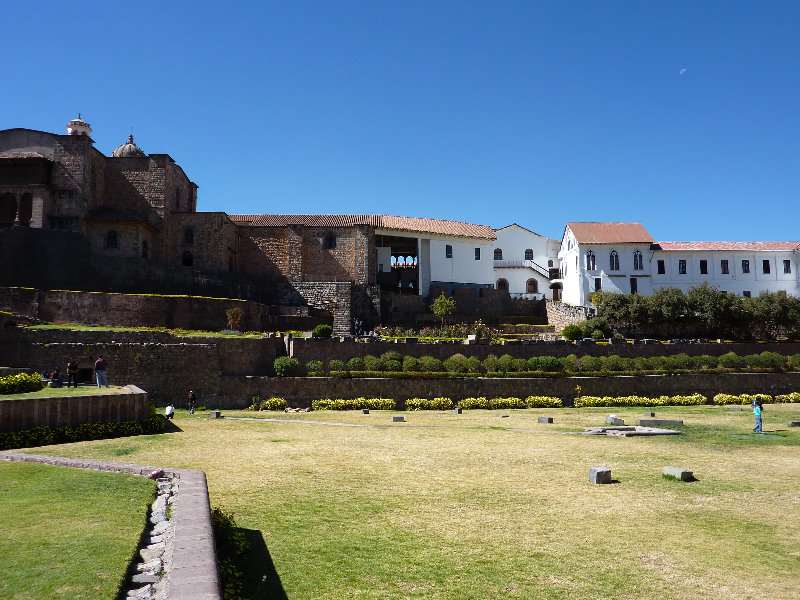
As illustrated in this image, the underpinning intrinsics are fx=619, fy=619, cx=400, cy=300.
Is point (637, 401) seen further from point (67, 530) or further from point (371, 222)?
point (371, 222)

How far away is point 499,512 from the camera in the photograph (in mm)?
9430

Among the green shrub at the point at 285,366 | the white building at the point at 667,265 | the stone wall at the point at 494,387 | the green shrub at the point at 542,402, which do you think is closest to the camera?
the stone wall at the point at 494,387

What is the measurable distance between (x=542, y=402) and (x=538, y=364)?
2.41 m

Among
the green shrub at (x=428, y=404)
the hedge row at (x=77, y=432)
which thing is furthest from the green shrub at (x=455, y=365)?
A: the hedge row at (x=77, y=432)

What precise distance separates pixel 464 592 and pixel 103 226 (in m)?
42.8

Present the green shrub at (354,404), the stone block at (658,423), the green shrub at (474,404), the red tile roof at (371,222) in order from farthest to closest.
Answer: the red tile roof at (371,222) < the green shrub at (474,404) < the green shrub at (354,404) < the stone block at (658,423)

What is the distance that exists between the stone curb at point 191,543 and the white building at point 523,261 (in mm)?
50697

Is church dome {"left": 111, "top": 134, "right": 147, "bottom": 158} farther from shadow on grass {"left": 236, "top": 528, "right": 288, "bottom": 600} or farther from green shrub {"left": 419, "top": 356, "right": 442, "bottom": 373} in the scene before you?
shadow on grass {"left": 236, "top": 528, "right": 288, "bottom": 600}

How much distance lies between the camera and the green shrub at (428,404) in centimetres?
2898

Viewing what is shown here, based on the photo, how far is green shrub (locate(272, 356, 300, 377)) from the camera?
29.3 m

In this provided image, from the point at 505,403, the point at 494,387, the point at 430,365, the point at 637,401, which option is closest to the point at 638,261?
the point at 637,401

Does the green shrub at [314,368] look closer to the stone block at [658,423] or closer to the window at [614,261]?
the stone block at [658,423]

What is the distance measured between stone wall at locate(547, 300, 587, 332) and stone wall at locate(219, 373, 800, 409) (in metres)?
11.5

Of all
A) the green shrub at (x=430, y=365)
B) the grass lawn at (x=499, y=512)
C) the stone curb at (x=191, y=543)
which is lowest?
the grass lawn at (x=499, y=512)
